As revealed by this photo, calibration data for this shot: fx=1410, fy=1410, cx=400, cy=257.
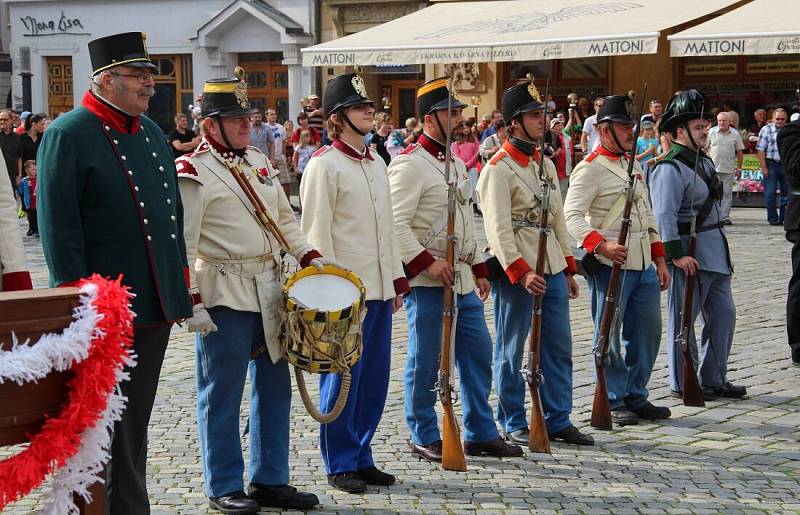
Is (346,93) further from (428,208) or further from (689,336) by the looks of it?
(689,336)

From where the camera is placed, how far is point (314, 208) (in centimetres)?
640

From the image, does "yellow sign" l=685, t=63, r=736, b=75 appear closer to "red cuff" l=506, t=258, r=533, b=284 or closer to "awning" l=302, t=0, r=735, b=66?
"awning" l=302, t=0, r=735, b=66

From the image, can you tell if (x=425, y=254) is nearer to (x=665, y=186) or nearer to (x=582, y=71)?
(x=665, y=186)

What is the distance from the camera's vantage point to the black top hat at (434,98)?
7.14 meters

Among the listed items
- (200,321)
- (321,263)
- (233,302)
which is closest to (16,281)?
(200,321)

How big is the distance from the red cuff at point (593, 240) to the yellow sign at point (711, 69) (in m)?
20.0

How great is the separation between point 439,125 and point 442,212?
1.52ft

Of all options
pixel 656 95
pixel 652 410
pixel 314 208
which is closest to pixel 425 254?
pixel 314 208

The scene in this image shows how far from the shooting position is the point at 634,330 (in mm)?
8180

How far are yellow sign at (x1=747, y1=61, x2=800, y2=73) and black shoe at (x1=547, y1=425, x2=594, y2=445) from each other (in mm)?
20637

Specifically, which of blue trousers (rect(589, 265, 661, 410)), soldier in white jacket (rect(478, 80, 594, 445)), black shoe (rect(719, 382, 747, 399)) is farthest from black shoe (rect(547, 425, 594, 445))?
black shoe (rect(719, 382, 747, 399))

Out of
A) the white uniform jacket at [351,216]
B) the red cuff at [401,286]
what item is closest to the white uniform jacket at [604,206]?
the red cuff at [401,286]

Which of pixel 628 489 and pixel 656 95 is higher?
pixel 656 95

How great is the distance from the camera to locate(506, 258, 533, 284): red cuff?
7.29 meters
